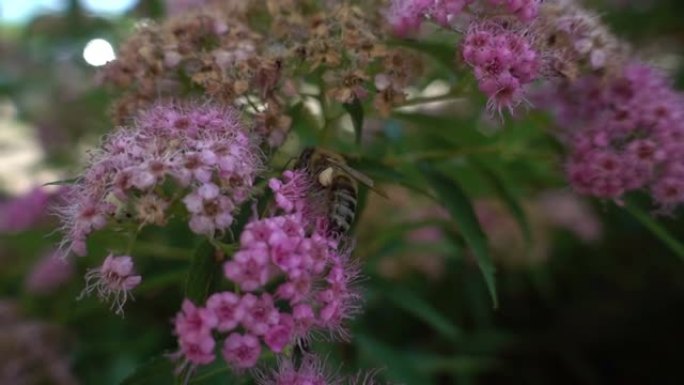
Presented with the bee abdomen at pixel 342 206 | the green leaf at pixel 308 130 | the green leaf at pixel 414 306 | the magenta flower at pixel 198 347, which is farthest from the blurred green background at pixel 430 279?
the magenta flower at pixel 198 347

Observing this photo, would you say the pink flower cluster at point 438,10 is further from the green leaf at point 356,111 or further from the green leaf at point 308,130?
the green leaf at point 308,130

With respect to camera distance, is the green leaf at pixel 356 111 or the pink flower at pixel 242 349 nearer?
the pink flower at pixel 242 349

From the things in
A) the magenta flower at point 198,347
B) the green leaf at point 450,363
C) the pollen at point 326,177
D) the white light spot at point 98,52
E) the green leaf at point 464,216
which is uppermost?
the pollen at point 326,177

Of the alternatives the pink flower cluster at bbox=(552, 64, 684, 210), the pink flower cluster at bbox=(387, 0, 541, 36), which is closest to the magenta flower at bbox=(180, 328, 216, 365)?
the pink flower cluster at bbox=(387, 0, 541, 36)

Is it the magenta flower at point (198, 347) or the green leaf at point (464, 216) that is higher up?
the magenta flower at point (198, 347)

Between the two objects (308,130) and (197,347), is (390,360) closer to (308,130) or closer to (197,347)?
(308,130)

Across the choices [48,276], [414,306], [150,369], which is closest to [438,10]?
[150,369]

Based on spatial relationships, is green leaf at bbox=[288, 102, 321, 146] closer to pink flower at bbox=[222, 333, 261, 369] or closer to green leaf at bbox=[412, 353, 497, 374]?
pink flower at bbox=[222, 333, 261, 369]

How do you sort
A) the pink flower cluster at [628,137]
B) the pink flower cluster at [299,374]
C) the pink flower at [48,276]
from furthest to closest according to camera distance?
1. the pink flower at [48,276]
2. the pink flower cluster at [628,137]
3. the pink flower cluster at [299,374]

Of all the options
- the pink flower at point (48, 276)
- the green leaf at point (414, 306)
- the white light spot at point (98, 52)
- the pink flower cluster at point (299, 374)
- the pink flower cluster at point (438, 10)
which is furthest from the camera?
the pink flower at point (48, 276)
